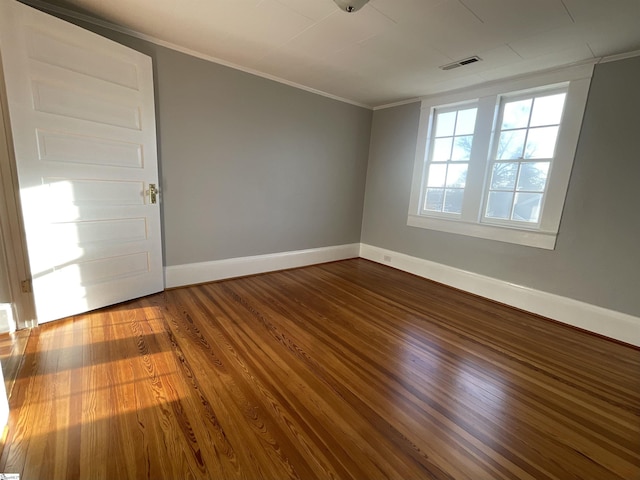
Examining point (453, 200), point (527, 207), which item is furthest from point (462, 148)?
point (527, 207)

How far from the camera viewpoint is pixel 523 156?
309 centimetres

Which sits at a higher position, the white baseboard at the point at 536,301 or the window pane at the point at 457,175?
the window pane at the point at 457,175

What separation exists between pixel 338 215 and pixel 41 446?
3982 mm

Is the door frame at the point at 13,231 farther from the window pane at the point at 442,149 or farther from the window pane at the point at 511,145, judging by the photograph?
the window pane at the point at 511,145

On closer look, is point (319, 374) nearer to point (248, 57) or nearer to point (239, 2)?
point (239, 2)

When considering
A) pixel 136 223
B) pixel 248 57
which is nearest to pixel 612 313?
pixel 248 57

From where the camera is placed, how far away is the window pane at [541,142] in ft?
9.48

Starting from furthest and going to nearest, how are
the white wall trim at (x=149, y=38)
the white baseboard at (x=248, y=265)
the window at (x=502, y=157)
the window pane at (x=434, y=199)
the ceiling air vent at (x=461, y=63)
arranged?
the window pane at (x=434, y=199)
the white baseboard at (x=248, y=265)
the window at (x=502, y=157)
the ceiling air vent at (x=461, y=63)
the white wall trim at (x=149, y=38)

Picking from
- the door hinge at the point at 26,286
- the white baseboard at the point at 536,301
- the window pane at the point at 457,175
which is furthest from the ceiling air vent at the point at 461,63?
the door hinge at the point at 26,286

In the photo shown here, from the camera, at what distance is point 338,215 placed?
15.2 ft

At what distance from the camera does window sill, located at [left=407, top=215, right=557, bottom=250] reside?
2959mm

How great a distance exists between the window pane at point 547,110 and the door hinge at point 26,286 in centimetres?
500

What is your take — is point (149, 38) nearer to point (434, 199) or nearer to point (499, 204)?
point (434, 199)

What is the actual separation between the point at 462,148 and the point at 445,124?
46cm
